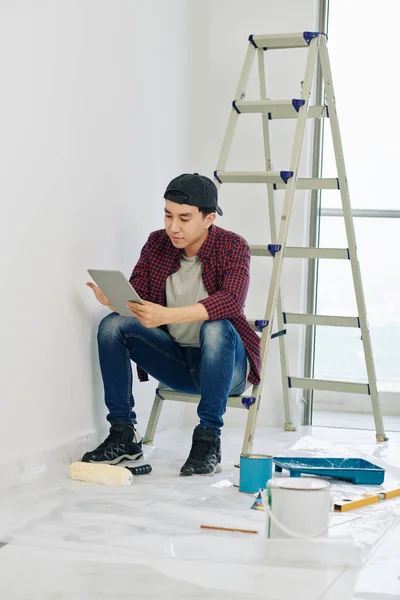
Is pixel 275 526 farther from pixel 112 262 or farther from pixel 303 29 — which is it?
pixel 303 29

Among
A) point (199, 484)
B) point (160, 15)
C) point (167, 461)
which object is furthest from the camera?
point (160, 15)

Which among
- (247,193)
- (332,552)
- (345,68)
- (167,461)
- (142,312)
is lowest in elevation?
(167,461)

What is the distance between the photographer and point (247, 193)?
3.56 m

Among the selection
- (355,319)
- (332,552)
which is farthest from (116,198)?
(332,552)

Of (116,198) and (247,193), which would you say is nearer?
(116,198)

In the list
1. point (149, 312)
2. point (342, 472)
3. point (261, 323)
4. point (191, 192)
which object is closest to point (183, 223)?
point (191, 192)

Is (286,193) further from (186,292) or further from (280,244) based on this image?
(186,292)

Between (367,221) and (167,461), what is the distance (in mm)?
1650

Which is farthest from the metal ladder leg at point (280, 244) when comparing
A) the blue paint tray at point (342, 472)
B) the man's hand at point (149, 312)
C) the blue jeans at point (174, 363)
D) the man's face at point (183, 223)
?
the man's hand at point (149, 312)

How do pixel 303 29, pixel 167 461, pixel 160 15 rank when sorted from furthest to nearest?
pixel 303 29
pixel 160 15
pixel 167 461

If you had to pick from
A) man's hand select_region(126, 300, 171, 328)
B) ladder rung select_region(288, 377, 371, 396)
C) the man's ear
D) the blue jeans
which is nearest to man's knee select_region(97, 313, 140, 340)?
the blue jeans

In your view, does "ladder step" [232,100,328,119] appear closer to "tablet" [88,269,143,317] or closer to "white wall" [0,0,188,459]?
"white wall" [0,0,188,459]

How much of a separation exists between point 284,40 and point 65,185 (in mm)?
1127

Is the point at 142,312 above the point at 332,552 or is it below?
above
